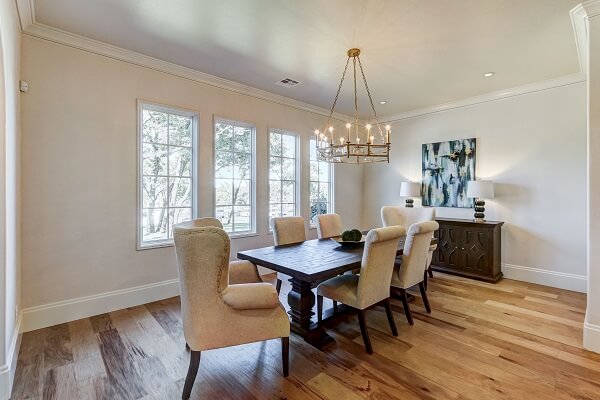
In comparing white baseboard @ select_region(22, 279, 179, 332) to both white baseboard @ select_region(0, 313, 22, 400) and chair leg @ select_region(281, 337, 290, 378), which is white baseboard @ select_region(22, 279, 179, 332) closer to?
white baseboard @ select_region(0, 313, 22, 400)

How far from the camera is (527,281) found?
4137mm

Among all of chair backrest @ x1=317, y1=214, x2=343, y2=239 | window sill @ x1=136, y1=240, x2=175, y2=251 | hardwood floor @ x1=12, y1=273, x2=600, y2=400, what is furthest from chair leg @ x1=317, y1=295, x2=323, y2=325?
window sill @ x1=136, y1=240, x2=175, y2=251

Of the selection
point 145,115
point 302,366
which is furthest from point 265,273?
point 145,115

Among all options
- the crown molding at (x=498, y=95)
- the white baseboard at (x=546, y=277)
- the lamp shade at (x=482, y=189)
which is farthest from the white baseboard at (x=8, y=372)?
the crown molding at (x=498, y=95)

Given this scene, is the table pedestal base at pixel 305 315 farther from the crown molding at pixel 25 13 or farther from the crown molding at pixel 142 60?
the crown molding at pixel 25 13

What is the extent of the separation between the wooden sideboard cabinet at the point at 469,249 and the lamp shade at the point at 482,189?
1.26 feet

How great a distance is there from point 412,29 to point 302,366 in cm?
301

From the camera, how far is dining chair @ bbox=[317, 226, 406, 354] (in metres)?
2.28

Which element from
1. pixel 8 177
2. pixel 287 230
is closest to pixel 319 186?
pixel 287 230

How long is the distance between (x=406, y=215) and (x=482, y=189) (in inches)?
44.5

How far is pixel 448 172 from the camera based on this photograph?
15.9 feet

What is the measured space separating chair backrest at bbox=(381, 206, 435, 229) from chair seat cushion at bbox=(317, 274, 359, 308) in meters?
1.77

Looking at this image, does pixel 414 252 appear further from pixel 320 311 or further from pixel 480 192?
pixel 480 192

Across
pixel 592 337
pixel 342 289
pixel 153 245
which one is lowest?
pixel 592 337
